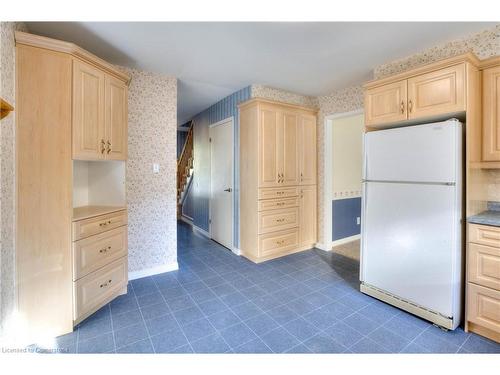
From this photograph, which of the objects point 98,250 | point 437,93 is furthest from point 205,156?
point 437,93

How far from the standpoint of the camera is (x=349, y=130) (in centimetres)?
402

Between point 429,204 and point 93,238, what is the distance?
2717 millimetres

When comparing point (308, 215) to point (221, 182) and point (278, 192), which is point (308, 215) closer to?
point (278, 192)

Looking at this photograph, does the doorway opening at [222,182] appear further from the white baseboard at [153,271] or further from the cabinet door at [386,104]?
the cabinet door at [386,104]

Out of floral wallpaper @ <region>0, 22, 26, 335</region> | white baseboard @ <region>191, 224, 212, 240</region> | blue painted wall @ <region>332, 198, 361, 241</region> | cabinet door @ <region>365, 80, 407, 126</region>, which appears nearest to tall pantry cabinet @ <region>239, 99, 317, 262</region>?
blue painted wall @ <region>332, 198, 361, 241</region>

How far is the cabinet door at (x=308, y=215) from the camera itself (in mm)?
3627

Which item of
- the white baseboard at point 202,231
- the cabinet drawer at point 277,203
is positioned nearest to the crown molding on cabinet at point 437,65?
the cabinet drawer at point 277,203

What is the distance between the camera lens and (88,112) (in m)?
1.89

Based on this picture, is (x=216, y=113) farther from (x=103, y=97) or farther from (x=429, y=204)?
(x=429, y=204)

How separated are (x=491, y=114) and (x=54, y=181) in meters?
3.35

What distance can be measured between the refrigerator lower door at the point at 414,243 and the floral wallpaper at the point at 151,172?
2220 millimetres

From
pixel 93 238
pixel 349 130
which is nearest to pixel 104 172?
pixel 93 238

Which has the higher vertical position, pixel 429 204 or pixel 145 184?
pixel 145 184

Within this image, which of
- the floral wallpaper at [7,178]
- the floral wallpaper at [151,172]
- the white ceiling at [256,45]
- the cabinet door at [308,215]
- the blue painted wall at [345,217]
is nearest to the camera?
the floral wallpaper at [7,178]
